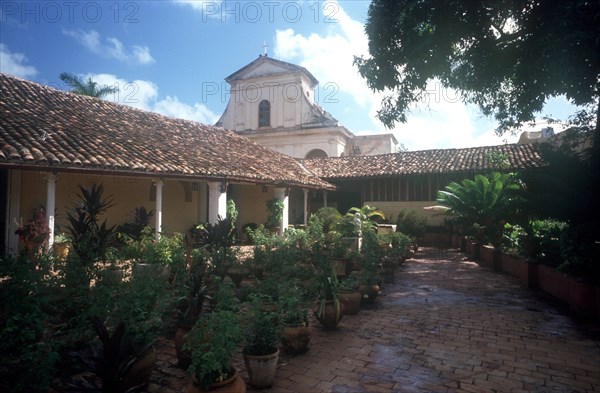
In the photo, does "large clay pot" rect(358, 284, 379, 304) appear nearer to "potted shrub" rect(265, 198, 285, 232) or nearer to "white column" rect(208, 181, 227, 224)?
"white column" rect(208, 181, 227, 224)

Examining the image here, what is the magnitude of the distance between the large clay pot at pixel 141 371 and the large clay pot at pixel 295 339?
5.08 ft

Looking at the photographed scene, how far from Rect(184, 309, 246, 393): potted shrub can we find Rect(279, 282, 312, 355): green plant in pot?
1221 millimetres

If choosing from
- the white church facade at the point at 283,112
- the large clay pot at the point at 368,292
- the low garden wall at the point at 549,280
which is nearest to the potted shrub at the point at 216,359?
the large clay pot at the point at 368,292

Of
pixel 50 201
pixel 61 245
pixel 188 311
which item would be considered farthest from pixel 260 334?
pixel 61 245

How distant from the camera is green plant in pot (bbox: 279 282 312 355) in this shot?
438cm

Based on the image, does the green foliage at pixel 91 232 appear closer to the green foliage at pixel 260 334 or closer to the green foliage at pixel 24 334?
the green foliage at pixel 24 334

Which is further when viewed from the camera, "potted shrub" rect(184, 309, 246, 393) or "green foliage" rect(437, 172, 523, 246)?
"green foliage" rect(437, 172, 523, 246)

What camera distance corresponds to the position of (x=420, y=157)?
20.2 meters

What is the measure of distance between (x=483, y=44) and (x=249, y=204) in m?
12.0

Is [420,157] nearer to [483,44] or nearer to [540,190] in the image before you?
[483,44]

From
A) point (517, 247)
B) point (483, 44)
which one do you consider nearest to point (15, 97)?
point (483, 44)

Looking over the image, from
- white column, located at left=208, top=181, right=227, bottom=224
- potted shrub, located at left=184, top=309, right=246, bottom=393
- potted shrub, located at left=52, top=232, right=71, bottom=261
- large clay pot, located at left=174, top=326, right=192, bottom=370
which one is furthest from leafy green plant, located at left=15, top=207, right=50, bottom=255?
potted shrub, located at left=184, top=309, right=246, bottom=393

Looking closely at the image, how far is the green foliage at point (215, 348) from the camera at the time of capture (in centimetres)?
295

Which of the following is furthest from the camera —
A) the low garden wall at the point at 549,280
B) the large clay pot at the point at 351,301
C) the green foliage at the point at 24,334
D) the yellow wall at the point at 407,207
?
the yellow wall at the point at 407,207
